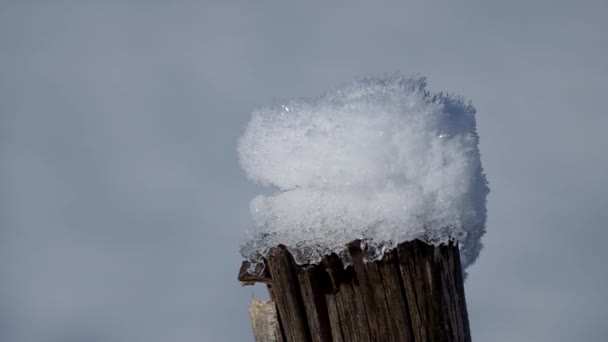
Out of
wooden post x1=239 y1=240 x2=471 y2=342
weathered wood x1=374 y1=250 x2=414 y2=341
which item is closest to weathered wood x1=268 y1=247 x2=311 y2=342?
wooden post x1=239 y1=240 x2=471 y2=342

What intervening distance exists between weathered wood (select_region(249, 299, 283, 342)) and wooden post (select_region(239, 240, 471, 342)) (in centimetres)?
10

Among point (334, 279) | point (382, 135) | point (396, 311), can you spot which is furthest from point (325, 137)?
point (396, 311)

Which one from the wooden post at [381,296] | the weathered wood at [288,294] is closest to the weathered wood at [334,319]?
the wooden post at [381,296]

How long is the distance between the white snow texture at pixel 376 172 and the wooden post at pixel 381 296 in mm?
50

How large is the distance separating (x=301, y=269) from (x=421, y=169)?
0.53 metres

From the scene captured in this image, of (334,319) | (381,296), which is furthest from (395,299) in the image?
(334,319)

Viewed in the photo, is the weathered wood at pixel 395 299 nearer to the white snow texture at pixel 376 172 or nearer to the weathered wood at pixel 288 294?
the white snow texture at pixel 376 172

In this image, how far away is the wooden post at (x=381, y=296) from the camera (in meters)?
2.02

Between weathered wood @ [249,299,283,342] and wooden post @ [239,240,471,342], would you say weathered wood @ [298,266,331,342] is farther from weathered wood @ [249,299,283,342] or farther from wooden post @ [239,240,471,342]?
weathered wood @ [249,299,283,342]

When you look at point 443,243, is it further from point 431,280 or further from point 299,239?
point 299,239

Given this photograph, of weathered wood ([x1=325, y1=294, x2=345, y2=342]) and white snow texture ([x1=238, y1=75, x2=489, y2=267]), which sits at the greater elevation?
white snow texture ([x1=238, y1=75, x2=489, y2=267])

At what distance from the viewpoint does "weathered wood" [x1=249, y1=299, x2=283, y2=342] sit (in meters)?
2.33

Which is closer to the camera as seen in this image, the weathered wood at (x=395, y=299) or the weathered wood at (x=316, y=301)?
the weathered wood at (x=395, y=299)

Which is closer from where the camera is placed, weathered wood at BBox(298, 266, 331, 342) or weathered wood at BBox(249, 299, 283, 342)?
weathered wood at BBox(298, 266, 331, 342)
